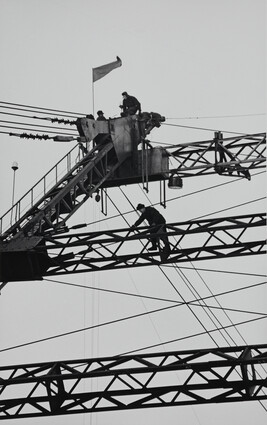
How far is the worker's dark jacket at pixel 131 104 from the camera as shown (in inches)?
879

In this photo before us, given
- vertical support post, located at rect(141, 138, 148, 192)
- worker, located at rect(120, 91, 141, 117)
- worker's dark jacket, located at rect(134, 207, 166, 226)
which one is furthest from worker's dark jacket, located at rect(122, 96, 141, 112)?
worker's dark jacket, located at rect(134, 207, 166, 226)

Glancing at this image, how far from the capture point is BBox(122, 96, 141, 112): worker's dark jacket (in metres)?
22.3

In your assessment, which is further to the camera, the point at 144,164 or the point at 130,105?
the point at 130,105

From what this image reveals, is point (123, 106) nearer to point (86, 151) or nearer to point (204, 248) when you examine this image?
point (86, 151)

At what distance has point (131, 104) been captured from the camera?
73.6 ft

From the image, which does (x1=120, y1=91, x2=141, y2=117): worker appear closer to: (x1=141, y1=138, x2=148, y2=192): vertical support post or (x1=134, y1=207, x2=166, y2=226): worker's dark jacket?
(x1=141, y1=138, x2=148, y2=192): vertical support post

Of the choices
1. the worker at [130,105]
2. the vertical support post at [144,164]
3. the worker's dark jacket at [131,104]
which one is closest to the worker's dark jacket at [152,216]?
the vertical support post at [144,164]

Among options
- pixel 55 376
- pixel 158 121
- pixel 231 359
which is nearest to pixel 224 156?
pixel 158 121

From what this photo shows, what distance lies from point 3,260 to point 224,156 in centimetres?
615

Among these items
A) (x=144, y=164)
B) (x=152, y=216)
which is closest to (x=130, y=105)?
(x=144, y=164)

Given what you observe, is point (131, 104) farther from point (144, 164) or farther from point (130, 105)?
point (144, 164)

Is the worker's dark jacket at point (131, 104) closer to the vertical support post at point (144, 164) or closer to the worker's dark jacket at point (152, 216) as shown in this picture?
the vertical support post at point (144, 164)

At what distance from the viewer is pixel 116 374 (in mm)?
17016

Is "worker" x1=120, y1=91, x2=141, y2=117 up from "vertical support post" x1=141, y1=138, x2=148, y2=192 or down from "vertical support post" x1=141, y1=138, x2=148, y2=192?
up
